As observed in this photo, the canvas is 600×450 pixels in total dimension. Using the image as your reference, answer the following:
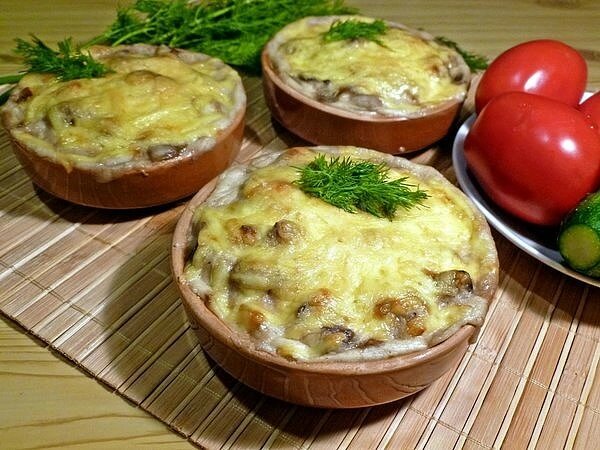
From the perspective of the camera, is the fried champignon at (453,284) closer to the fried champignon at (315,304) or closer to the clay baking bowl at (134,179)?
the fried champignon at (315,304)

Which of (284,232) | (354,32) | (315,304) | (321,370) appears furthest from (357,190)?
(354,32)

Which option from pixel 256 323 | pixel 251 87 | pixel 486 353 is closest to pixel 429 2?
pixel 251 87

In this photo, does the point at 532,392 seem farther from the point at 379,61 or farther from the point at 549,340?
the point at 379,61

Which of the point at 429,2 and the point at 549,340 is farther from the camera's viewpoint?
the point at 429,2

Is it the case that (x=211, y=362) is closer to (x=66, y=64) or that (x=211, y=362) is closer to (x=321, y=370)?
(x=321, y=370)

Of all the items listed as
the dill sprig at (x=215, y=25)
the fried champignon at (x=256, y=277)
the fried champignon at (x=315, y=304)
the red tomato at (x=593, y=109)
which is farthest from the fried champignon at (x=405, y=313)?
the dill sprig at (x=215, y=25)
